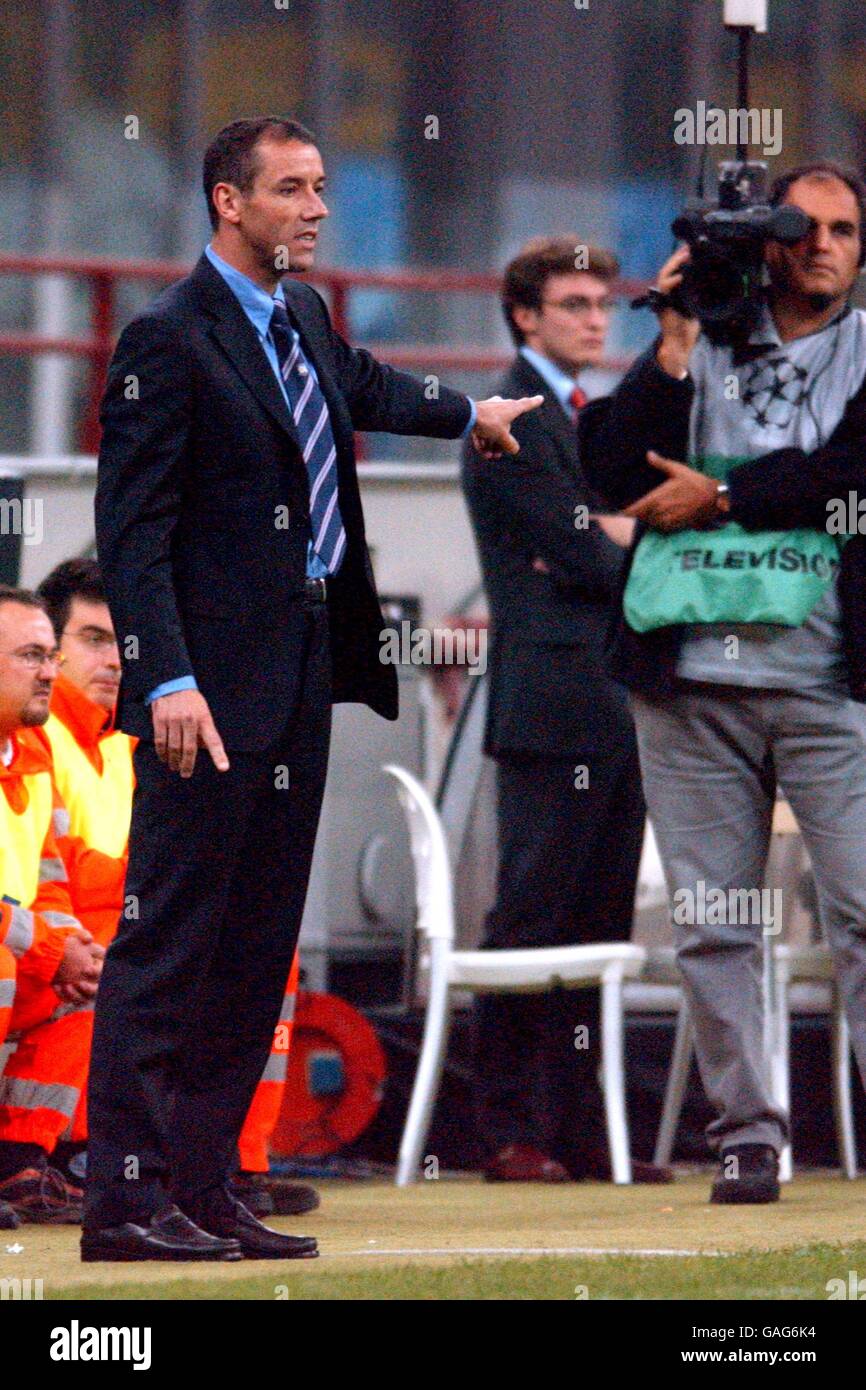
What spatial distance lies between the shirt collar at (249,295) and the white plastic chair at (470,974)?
7.41 ft

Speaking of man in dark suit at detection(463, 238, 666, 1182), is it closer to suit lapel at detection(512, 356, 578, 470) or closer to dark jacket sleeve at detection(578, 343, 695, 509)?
suit lapel at detection(512, 356, 578, 470)

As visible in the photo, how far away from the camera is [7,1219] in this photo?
189 inches

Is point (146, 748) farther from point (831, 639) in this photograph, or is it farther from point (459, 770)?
point (459, 770)

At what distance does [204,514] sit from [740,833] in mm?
1527

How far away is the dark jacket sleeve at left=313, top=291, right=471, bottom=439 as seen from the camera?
14.1 feet

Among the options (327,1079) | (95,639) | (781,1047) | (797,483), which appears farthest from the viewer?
(327,1079)

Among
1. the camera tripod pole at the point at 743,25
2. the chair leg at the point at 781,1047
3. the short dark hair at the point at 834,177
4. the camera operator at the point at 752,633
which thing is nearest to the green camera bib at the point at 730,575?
the camera operator at the point at 752,633

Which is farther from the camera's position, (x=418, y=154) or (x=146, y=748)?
(x=418, y=154)

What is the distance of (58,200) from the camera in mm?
17344

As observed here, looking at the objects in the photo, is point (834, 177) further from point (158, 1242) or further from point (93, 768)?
point (158, 1242)

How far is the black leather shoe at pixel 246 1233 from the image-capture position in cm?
416

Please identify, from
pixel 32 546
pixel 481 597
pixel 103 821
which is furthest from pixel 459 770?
pixel 103 821

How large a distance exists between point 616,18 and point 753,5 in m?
13.2

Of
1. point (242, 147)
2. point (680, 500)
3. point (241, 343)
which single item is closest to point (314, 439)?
point (241, 343)
